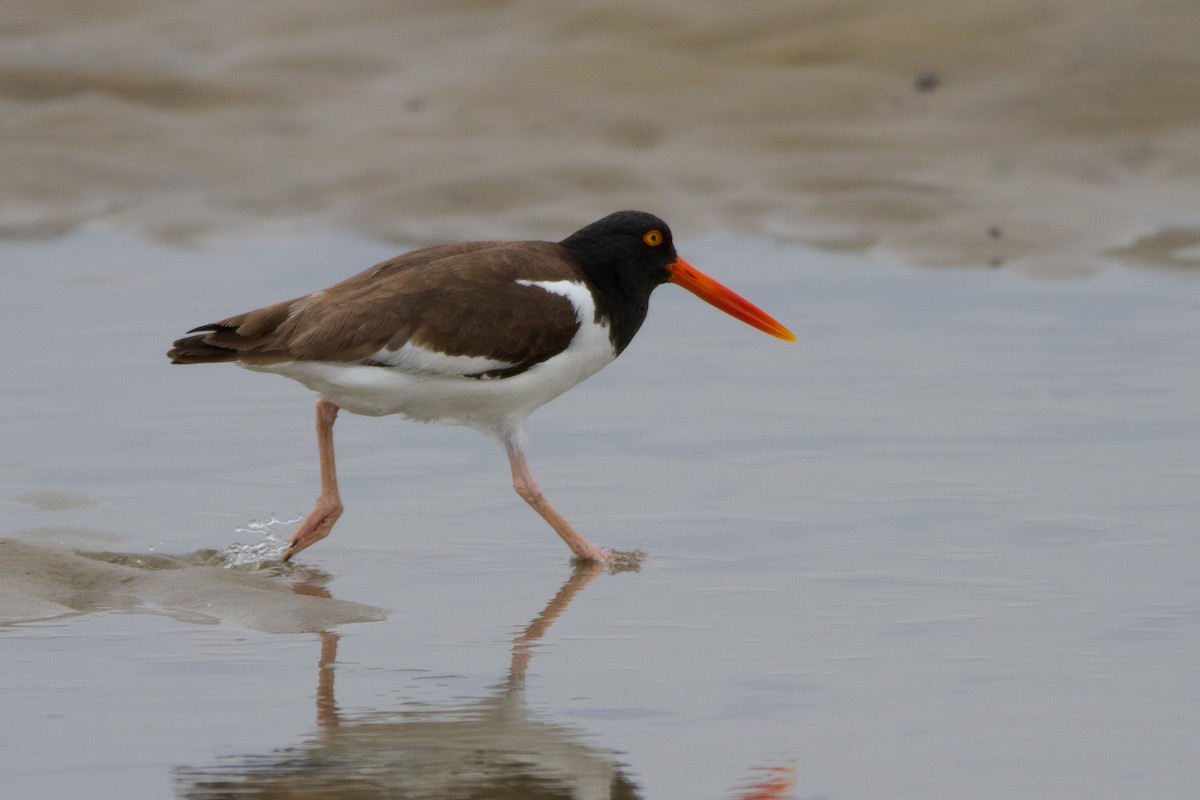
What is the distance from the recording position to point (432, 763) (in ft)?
14.7

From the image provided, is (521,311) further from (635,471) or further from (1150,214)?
(1150,214)

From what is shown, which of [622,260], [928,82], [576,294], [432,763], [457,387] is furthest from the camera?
[928,82]

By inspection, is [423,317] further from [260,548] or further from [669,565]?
[669,565]

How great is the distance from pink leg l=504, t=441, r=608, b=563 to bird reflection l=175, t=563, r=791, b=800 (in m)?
1.52

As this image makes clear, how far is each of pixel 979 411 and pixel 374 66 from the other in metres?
7.23

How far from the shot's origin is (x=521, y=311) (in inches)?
262

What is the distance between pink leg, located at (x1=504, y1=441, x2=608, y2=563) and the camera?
647 cm

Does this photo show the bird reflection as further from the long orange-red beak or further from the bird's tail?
the long orange-red beak

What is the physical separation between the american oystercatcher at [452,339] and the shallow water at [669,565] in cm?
41

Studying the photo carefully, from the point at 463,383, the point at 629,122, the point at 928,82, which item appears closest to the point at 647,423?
the point at 463,383

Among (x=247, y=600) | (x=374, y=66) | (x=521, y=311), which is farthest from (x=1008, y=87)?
(x=247, y=600)

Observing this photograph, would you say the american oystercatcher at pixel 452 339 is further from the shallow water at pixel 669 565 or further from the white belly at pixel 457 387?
the shallow water at pixel 669 565

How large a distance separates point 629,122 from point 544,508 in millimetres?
6872

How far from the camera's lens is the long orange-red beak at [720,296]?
24.6ft
